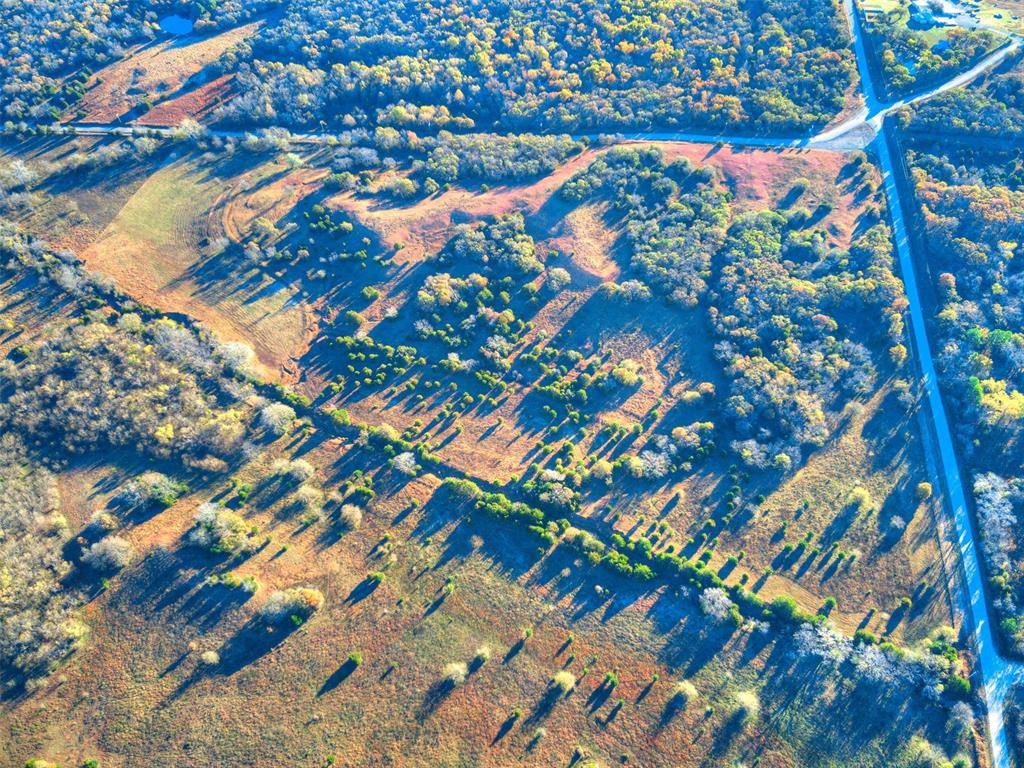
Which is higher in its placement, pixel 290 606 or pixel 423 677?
pixel 290 606

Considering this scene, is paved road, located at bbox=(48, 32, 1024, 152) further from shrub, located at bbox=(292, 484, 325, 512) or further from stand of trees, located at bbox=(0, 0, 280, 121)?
shrub, located at bbox=(292, 484, 325, 512)

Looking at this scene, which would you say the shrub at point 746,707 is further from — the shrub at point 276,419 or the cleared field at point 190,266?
the cleared field at point 190,266

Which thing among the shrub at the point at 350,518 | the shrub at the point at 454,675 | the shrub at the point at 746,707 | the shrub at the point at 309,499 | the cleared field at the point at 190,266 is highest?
the cleared field at the point at 190,266

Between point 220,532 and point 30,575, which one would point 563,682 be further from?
point 30,575

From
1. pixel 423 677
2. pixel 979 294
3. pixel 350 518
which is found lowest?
pixel 423 677

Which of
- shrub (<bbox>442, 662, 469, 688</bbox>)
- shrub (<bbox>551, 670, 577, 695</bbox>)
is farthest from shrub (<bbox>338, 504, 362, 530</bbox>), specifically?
shrub (<bbox>551, 670, 577, 695</bbox>)

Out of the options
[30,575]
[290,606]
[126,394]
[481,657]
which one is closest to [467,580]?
[481,657]

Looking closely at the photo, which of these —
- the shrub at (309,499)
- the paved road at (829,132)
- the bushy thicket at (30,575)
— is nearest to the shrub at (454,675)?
the shrub at (309,499)
